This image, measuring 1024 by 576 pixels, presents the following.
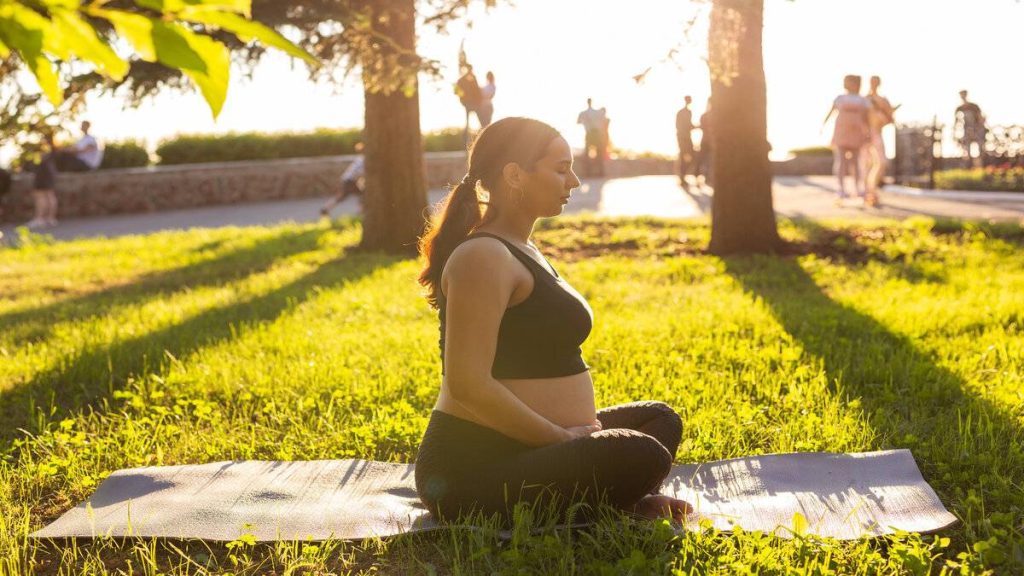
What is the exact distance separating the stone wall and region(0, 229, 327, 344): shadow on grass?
9971 millimetres

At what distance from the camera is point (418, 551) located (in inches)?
150

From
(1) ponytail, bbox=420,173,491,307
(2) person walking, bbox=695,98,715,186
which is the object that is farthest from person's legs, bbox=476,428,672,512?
(2) person walking, bbox=695,98,715,186

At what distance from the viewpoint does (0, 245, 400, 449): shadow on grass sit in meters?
6.16

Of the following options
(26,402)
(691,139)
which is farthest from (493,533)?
(691,139)

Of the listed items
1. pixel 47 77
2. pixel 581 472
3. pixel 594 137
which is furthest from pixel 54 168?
pixel 47 77

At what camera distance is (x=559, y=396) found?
3.84m

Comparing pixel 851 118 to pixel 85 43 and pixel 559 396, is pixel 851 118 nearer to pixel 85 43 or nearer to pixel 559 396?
pixel 559 396

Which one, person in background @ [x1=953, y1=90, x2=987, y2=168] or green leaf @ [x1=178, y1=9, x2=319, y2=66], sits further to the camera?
person in background @ [x1=953, y1=90, x2=987, y2=168]

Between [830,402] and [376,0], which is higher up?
[376,0]

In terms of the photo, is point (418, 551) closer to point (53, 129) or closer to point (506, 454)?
point (506, 454)

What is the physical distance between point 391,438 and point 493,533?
159cm

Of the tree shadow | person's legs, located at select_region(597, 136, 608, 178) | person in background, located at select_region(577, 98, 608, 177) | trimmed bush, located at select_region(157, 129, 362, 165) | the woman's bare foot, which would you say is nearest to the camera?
the woman's bare foot

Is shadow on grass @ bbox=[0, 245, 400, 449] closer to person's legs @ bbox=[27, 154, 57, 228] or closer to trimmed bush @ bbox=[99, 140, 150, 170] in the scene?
person's legs @ bbox=[27, 154, 57, 228]

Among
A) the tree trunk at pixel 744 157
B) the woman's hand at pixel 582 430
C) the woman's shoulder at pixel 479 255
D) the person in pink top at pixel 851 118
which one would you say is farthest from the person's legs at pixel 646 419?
the person in pink top at pixel 851 118
